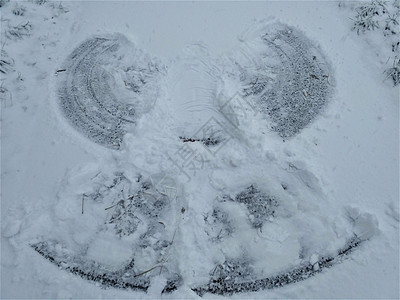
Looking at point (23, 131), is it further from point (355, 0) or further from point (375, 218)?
point (355, 0)

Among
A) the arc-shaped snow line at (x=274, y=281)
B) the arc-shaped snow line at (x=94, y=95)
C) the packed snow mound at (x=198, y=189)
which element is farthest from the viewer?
the arc-shaped snow line at (x=94, y=95)

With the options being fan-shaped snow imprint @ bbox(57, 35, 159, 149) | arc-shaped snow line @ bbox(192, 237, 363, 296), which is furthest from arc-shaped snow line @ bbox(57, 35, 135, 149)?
arc-shaped snow line @ bbox(192, 237, 363, 296)

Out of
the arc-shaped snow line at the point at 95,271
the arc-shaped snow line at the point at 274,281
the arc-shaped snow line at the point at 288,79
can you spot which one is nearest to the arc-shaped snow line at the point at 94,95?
the arc-shaped snow line at the point at 95,271

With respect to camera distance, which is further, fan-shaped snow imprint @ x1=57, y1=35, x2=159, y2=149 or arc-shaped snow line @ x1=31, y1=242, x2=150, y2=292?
fan-shaped snow imprint @ x1=57, y1=35, x2=159, y2=149

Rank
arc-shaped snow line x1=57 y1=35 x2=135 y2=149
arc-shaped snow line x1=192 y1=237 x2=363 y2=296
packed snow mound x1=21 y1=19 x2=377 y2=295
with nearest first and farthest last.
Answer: arc-shaped snow line x1=192 y1=237 x2=363 y2=296
packed snow mound x1=21 y1=19 x2=377 y2=295
arc-shaped snow line x1=57 y1=35 x2=135 y2=149

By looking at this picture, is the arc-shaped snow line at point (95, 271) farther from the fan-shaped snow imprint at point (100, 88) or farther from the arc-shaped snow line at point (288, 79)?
the arc-shaped snow line at point (288, 79)

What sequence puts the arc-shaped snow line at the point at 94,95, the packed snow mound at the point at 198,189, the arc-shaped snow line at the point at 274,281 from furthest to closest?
the arc-shaped snow line at the point at 94,95, the packed snow mound at the point at 198,189, the arc-shaped snow line at the point at 274,281

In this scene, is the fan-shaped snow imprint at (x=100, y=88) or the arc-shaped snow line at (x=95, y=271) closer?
the arc-shaped snow line at (x=95, y=271)

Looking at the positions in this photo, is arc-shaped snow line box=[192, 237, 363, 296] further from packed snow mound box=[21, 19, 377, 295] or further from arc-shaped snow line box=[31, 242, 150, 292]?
arc-shaped snow line box=[31, 242, 150, 292]
